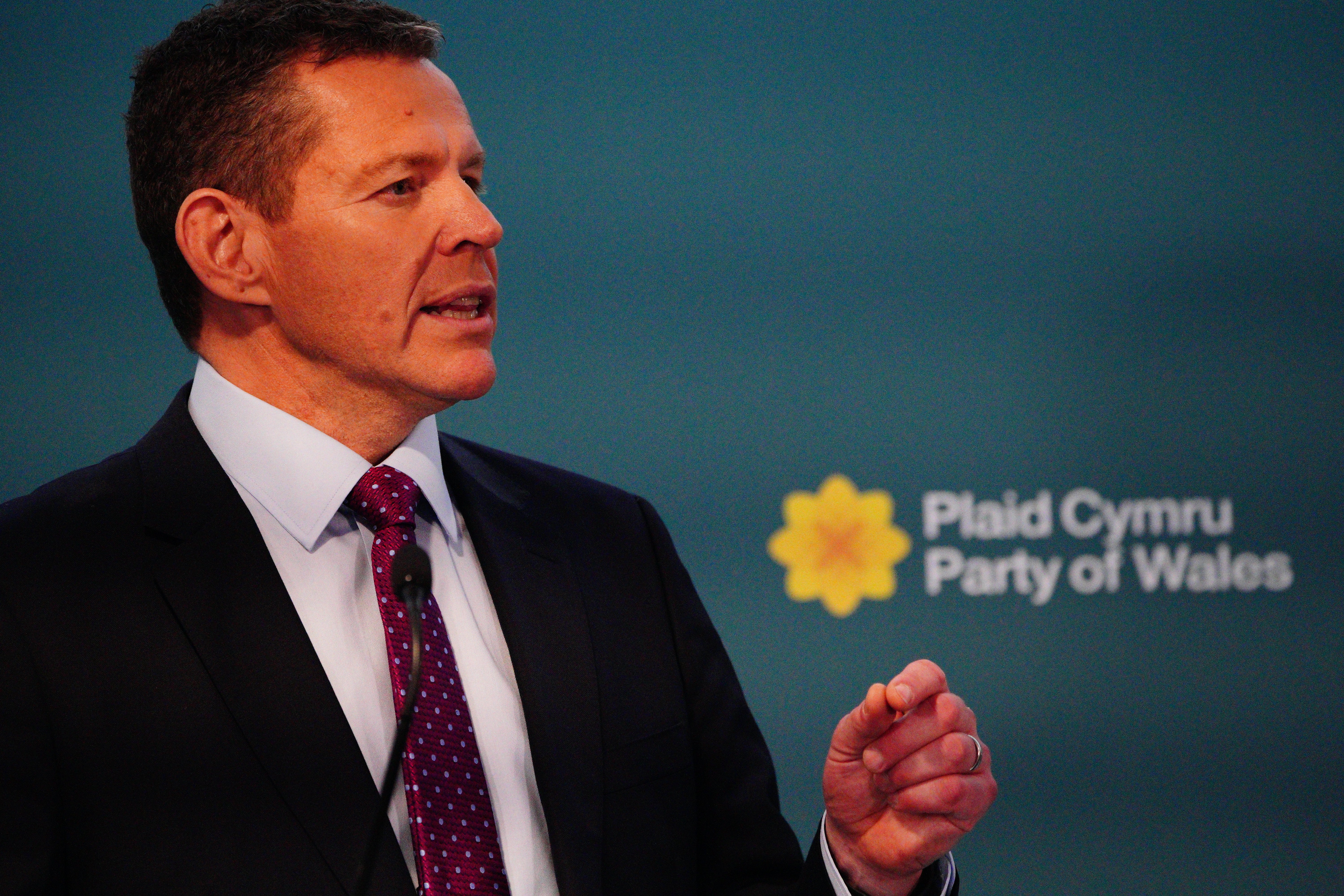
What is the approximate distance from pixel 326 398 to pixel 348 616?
0.23 meters

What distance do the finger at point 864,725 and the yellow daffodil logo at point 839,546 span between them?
36.4 inches

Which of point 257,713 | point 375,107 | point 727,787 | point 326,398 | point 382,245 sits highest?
point 375,107

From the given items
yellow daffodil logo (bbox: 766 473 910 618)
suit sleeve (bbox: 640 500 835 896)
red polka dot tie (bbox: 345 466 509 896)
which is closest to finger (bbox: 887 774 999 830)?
suit sleeve (bbox: 640 500 835 896)

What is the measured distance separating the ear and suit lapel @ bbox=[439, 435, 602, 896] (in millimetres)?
266

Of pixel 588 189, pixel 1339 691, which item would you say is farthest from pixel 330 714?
pixel 1339 691

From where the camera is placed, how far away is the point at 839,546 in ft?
6.59

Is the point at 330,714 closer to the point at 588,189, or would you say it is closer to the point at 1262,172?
the point at 588,189

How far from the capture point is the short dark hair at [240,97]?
1.14 metres

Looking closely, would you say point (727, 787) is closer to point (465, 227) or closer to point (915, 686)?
point (915, 686)

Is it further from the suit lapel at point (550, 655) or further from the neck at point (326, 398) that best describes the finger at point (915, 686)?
the neck at point (326, 398)

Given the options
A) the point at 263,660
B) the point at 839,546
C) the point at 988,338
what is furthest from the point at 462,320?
the point at 988,338

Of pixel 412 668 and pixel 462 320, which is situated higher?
pixel 462 320

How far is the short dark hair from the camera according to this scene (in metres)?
1.14

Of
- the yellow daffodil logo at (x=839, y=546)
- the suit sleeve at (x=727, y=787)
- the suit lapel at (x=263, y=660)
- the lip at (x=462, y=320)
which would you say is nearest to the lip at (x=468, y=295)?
the lip at (x=462, y=320)
